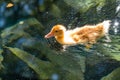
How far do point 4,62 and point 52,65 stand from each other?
127 millimetres

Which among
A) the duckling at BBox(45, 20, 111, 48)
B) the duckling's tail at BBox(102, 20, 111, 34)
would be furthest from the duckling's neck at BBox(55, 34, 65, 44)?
the duckling's tail at BBox(102, 20, 111, 34)

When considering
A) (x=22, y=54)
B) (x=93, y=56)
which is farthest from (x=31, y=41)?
(x=93, y=56)

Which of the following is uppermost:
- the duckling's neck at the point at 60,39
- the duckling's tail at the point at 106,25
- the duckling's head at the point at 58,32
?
the duckling's tail at the point at 106,25

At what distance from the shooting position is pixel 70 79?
1055 mm

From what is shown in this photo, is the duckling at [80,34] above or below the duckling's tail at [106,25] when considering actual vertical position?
below

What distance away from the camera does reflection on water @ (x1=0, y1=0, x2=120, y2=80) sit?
1.04m

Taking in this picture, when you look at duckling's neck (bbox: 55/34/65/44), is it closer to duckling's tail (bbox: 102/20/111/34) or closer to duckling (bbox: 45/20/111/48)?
duckling (bbox: 45/20/111/48)

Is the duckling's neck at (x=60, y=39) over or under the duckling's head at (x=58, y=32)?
under

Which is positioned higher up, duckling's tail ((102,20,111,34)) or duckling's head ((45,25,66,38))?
duckling's tail ((102,20,111,34))

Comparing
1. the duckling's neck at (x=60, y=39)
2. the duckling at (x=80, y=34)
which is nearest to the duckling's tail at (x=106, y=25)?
the duckling at (x=80, y=34)

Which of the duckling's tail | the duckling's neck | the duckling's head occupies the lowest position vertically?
the duckling's neck

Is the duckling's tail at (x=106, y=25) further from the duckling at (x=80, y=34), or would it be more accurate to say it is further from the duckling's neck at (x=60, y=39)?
the duckling's neck at (x=60, y=39)

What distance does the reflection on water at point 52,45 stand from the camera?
41.0 inches

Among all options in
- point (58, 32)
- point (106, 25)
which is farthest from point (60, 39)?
point (106, 25)
